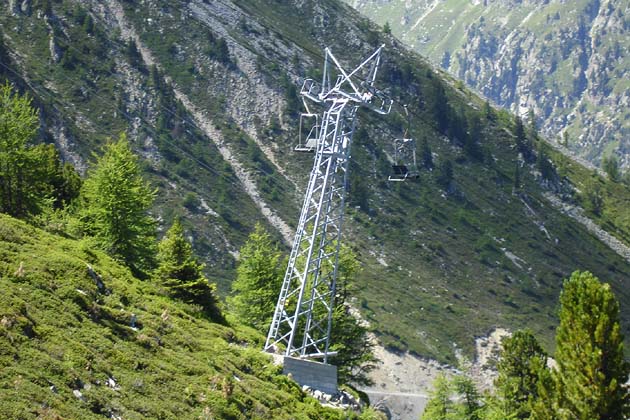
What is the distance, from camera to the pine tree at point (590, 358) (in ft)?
101

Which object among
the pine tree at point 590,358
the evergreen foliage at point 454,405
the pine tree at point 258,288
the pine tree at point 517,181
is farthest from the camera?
the pine tree at point 517,181

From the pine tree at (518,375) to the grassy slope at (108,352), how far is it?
18767mm

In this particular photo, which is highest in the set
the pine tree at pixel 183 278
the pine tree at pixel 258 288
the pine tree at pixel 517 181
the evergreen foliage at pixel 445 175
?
the pine tree at pixel 517 181

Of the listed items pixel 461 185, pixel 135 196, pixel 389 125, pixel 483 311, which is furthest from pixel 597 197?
pixel 135 196

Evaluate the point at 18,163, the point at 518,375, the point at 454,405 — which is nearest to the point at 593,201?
the point at 518,375

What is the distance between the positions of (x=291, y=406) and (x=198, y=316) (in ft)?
28.8

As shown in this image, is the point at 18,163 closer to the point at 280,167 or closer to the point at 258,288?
the point at 258,288

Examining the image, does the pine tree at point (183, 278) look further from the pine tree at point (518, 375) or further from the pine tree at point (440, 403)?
the pine tree at point (518, 375)

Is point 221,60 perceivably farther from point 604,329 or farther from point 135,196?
point 604,329

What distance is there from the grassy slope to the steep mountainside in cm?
7927

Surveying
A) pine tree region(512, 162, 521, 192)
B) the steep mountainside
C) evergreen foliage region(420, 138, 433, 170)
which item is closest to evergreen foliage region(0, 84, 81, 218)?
the steep mountainside

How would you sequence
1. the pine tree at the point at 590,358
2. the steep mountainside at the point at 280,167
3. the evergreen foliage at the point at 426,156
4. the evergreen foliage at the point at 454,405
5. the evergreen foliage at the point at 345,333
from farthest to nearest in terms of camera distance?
1. the evergreen foliage at the point at 426,156
2. the steep mountainside at the point at 280,167
3. the evergreen foliage at the point at 345,333
4. the evergreen foliage at the point at 454,405
5. the pine tree at the point at 590,358

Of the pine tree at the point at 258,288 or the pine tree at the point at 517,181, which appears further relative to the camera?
the pine tree at the point at 517,181

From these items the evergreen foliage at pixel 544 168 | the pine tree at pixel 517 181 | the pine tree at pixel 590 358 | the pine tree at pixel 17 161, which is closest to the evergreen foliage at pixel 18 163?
the pine tree at pixel 17 161
